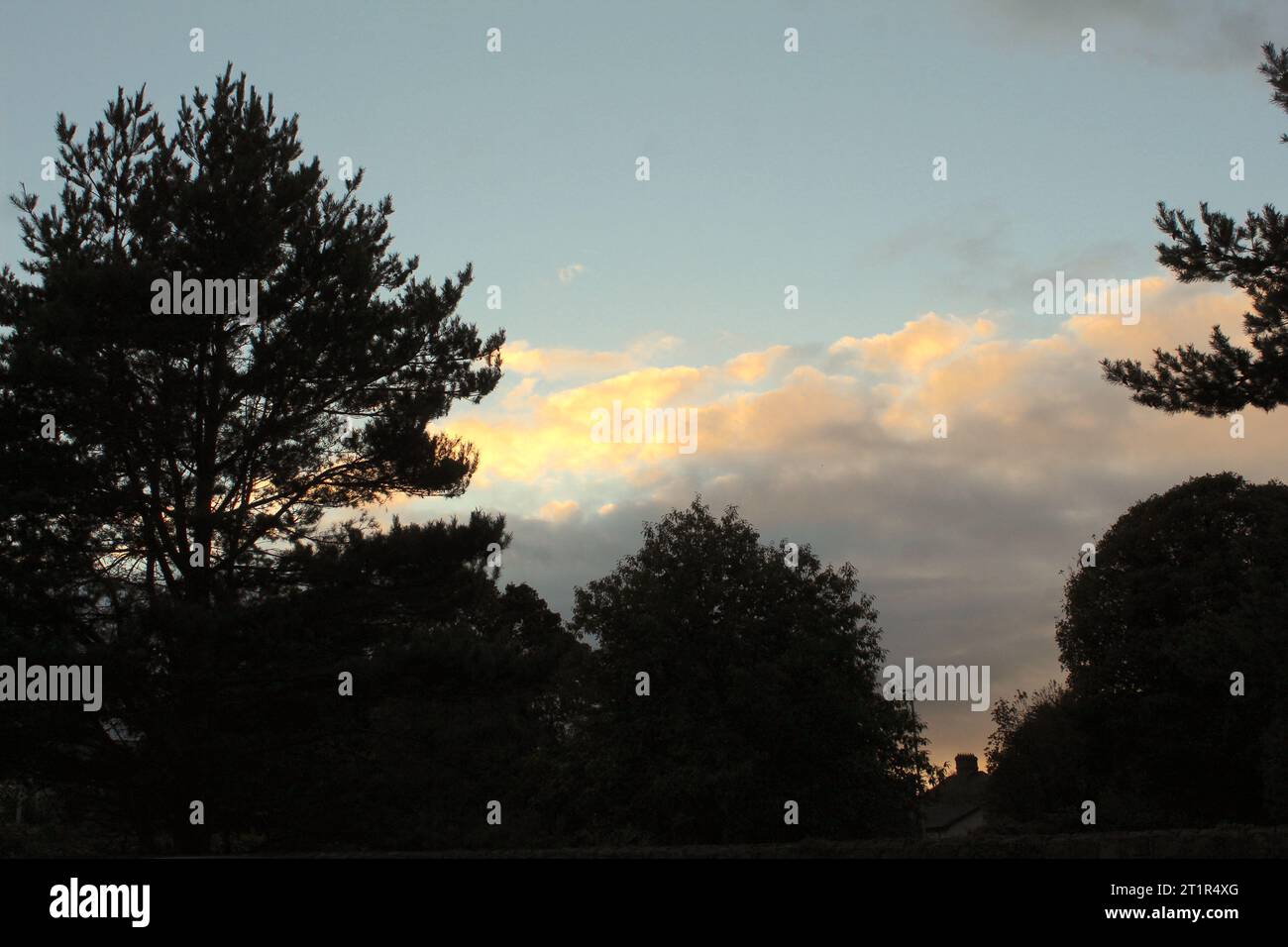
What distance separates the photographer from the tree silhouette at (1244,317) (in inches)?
821

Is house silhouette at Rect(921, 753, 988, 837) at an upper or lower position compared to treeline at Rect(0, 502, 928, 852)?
lower

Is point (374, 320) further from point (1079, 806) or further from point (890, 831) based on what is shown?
point (1079, 806)

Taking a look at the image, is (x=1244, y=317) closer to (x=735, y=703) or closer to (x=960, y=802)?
(x=735, y=703)

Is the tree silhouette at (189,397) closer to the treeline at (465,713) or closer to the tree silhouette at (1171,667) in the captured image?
the treeline at (465,713)

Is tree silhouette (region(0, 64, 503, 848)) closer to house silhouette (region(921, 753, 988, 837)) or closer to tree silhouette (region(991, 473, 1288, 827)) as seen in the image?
tree silhouette (region(991, 473, 1288, 827))

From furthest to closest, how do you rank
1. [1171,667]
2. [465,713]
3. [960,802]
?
[960,802], [465,713], [1171,667]

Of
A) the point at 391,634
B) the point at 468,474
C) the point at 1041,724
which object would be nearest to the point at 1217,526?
the point at 1041,724

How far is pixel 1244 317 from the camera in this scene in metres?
21.3

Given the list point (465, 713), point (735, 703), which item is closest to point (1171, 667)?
point (735, 703)

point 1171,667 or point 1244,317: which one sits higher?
point 1244,317

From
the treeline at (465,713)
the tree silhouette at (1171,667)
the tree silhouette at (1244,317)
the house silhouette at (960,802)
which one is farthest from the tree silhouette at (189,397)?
the house silhouette at (960,802)

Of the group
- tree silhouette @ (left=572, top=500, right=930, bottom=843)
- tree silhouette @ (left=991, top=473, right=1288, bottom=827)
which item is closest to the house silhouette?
tree silhouette @ (left=991, top=473, right=1288, bottom=827)

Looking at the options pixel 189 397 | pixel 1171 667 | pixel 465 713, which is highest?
pixel 189 397

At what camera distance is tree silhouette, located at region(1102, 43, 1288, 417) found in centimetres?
2084
